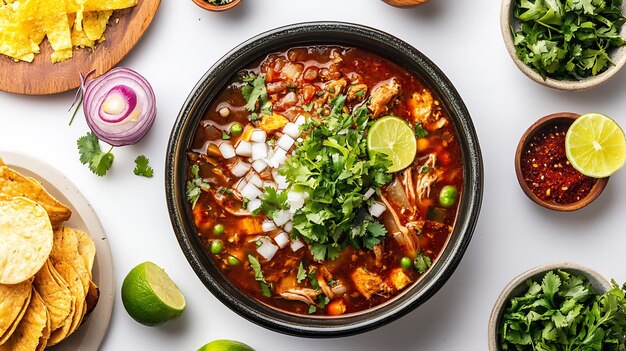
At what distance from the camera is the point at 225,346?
13.8 feet

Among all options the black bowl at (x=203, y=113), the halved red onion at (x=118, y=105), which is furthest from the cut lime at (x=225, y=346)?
the halved red onion at (x=118, y=105)

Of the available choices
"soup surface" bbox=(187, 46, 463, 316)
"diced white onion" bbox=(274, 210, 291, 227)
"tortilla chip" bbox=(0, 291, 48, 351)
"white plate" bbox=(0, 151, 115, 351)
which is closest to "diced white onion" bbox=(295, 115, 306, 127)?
"soup surface" bbox=(187, 46, 463, 316)

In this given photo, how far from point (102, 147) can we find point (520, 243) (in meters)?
2.23

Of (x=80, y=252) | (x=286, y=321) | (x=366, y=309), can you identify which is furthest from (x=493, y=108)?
(x=80, y=252)

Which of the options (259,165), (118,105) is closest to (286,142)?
(259,165)

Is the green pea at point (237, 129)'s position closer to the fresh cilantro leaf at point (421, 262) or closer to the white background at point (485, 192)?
the white background at point (485, 192)

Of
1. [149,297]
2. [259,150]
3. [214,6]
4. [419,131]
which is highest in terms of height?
[214,6]

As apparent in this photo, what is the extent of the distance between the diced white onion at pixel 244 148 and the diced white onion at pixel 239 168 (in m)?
0.05

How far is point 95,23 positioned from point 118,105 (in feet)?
1.52

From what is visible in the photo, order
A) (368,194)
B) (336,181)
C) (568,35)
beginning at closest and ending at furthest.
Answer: (336,181) < (368,194) < (568,35)

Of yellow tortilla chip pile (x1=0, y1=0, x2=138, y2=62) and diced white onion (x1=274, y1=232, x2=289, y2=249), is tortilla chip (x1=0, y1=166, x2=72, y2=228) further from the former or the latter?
diced white onion (x1=274, y1=232, x2=289, y2=249)

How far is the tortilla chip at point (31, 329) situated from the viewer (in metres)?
4.11

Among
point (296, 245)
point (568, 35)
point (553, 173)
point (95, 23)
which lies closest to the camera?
point (296, 245)

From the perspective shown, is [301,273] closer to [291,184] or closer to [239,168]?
[291,184]
